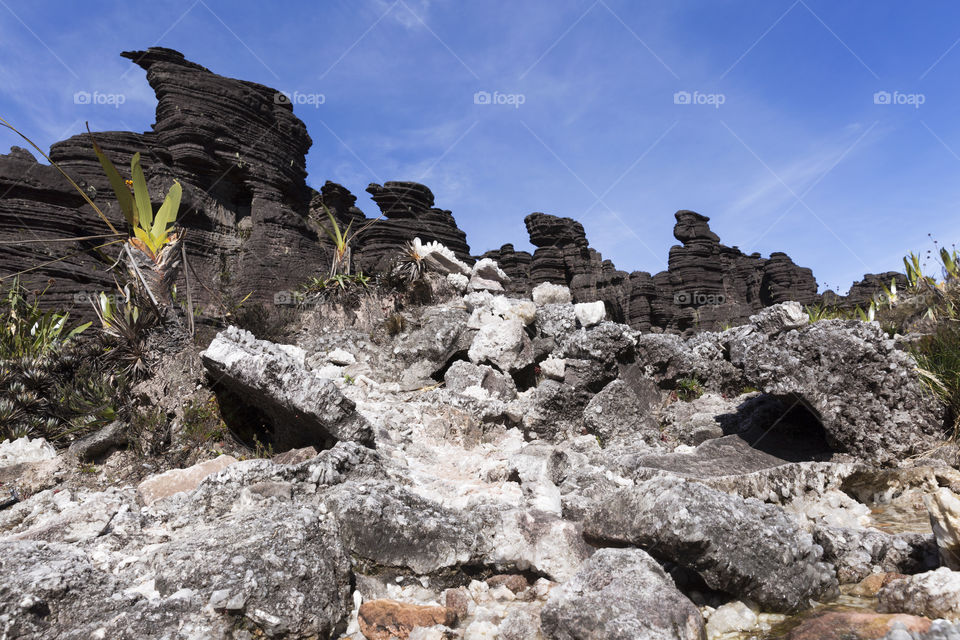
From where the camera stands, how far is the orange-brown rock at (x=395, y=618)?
290cm

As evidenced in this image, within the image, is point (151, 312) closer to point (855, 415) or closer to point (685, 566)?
point (685, 566)

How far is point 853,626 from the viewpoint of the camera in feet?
8.13

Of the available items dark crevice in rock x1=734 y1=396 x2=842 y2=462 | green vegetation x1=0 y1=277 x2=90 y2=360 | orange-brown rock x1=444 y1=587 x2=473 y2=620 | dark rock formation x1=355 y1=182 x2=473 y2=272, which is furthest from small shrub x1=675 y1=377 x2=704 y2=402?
dark rock formation x1=355 y1=182 x2=473 y2=272

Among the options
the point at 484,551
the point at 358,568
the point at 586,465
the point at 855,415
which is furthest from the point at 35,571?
the point at 855,415

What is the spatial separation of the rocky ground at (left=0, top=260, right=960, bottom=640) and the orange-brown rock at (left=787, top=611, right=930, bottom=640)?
0.02 meters

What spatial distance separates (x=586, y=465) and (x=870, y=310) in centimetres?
605

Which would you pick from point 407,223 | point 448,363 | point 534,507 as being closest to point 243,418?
point 448,363

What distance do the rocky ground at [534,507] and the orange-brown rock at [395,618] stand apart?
13mm

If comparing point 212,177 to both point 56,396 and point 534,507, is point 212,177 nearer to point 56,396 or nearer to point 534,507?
point 56,396

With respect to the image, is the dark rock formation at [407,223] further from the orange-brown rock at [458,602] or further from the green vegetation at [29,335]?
the orange-brown rock at [458,602]

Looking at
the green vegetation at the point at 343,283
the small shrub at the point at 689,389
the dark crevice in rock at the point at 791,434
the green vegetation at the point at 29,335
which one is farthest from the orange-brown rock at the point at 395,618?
the green vegetation at the point at 343,283

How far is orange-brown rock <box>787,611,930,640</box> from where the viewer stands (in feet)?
7.77

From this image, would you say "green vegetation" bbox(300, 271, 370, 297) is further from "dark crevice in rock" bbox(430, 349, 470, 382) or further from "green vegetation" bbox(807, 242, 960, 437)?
"green vegetation" bbox(807, 242, 960, 437)

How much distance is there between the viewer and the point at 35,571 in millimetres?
2736
